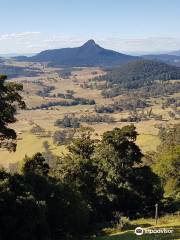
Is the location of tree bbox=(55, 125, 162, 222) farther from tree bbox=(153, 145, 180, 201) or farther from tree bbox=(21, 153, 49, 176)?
tree bbox=(153, 145, 180, 201)

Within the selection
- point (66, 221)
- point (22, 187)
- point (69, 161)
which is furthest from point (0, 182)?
point (69, 161)

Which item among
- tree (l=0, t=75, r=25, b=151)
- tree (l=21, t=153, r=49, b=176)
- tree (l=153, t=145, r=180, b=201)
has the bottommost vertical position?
tree (l=153, t=145, r=180, b=201)

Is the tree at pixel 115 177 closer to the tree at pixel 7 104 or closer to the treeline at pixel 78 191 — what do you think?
the treeline at pixel 78 191

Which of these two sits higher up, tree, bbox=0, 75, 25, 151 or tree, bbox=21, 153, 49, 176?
tree, bbox=0, 75, 25, 151

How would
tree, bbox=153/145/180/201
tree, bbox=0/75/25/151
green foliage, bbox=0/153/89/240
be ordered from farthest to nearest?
1. tree, bbox=153/145/180/201
2. tree, bbox=0/75/25/151
3. green foliage, bbox=0/153/89/240

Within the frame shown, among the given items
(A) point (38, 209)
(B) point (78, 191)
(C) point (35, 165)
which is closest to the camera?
(A) point (38, 209)

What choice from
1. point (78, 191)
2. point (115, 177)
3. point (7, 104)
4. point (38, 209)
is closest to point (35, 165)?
point (78, 191)

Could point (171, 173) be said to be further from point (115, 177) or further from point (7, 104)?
point (7, 104)

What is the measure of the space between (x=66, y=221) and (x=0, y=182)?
7413 mm

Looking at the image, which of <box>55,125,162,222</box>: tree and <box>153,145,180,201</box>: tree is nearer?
<box>55,125,162,222</box>: tree

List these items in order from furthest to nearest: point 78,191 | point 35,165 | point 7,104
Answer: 1. point 35,165
2. point 78,191
3. point 7,104

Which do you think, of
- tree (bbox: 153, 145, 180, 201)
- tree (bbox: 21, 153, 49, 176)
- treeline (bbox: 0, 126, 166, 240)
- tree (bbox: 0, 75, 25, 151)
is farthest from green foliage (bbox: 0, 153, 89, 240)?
tree (bbox: 153, 145, 180, 201)

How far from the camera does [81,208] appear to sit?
41.2m

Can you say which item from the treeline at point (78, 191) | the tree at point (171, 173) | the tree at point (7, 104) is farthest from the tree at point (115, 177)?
the tree at point (7, 104)
